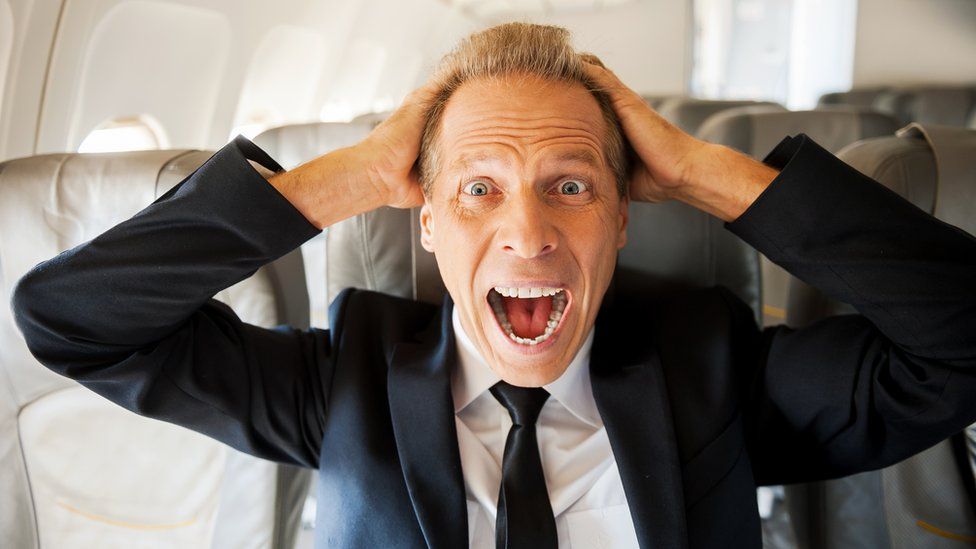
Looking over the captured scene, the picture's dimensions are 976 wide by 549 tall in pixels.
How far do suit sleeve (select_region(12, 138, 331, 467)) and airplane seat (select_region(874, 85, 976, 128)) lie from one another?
18.0ft

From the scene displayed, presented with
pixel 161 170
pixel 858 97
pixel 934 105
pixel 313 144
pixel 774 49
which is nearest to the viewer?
pixel 161 170

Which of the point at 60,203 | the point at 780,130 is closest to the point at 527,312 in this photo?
the point at 60,203

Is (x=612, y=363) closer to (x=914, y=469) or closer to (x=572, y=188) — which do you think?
(x=572, y=188)

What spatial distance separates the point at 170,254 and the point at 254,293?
36 centimetres

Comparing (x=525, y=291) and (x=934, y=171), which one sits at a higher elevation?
(x=934, y=171)

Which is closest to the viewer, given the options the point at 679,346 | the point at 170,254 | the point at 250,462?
the point at 170,254

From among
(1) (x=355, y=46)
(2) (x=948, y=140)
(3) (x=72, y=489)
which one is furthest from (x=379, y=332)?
(1) (x=355, y=46)

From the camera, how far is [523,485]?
4.56 ft

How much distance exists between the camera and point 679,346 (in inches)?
60.3

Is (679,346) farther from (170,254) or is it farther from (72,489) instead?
(72,489)

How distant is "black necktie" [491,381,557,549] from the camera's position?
4.41 feet

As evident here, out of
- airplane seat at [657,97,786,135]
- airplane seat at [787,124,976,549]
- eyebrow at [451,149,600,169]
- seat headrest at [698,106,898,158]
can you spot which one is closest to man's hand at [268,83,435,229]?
eyebrow at [451,149,600,169]

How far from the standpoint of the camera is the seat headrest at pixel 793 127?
8.38 ft

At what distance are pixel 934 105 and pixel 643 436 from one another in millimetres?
5489
